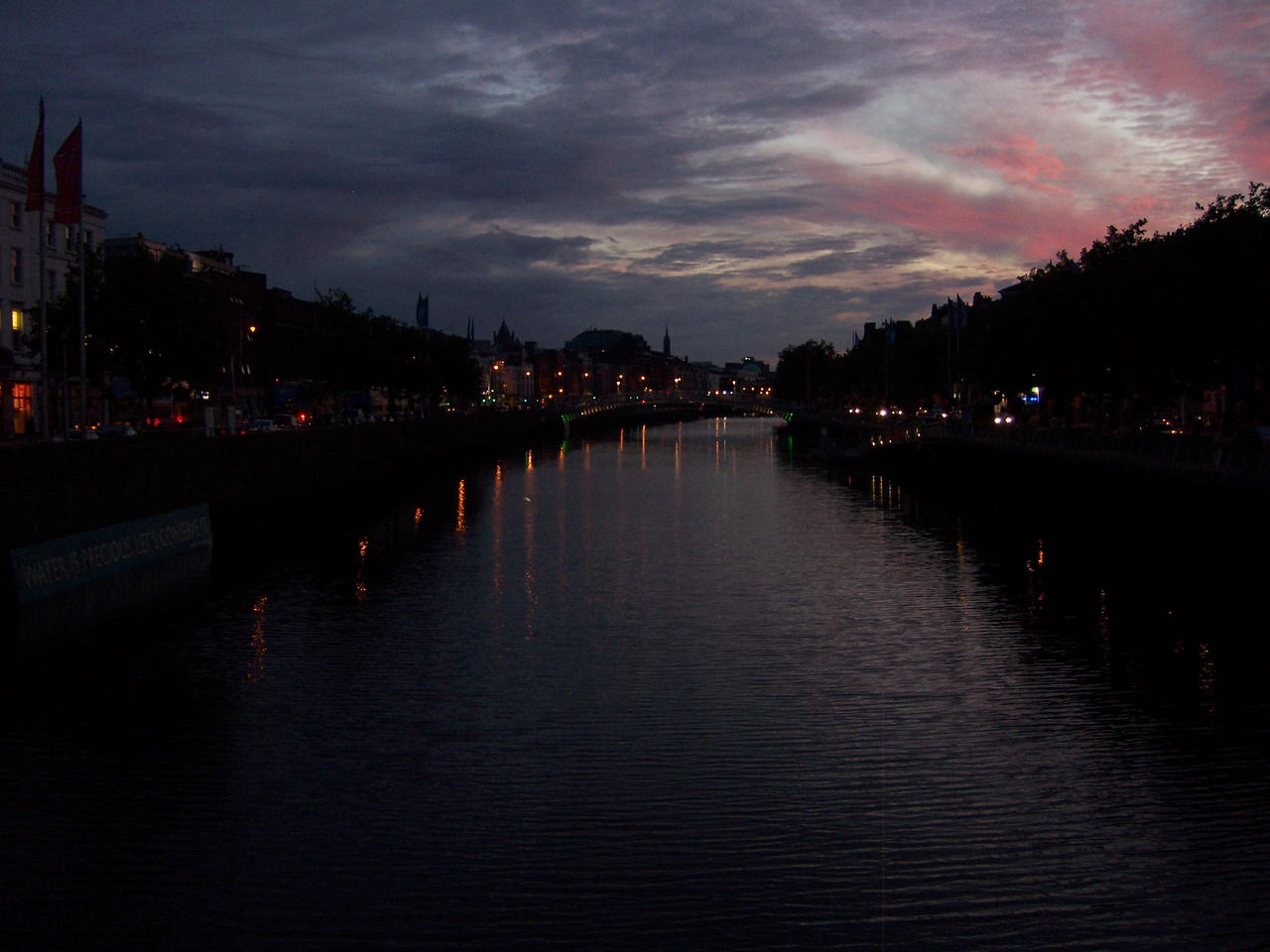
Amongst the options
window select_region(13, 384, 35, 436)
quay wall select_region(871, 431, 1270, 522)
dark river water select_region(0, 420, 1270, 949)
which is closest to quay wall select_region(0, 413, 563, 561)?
dark river water select_region(0, 420, 1270, 949)

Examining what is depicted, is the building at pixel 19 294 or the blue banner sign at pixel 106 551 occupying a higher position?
the building at pixel 19 294

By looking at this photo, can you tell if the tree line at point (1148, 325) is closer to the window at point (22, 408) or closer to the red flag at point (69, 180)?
the red flag at point (69, 180)

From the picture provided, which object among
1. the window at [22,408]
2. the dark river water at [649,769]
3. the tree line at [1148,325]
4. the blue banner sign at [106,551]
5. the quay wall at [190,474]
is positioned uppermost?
the tree line at [1148,325]

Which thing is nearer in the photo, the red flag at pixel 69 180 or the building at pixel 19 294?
the red flag at pixel 69 180

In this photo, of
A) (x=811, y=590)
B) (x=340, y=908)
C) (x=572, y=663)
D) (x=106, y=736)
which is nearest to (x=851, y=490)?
(x=811, y=590)

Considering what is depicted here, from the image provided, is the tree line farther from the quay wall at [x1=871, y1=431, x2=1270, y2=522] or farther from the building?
the building

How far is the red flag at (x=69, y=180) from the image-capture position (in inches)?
1526

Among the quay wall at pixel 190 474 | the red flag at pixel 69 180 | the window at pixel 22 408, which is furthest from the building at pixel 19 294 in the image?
the red flag at pixel 69 180

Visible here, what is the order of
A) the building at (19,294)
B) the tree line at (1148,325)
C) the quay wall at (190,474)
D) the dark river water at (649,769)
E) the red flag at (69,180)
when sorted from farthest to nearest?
the building at (19,294)
the tree line at (1148,325)
the red flag at (69,180)
the quay wall at (190,474)
the dark river water at (649,769)

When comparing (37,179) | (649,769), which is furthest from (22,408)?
(649,769)

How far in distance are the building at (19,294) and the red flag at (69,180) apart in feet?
93.6

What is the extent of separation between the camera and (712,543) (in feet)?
144

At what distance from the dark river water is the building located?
40.9m

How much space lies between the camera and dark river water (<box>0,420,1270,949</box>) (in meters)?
11.9
